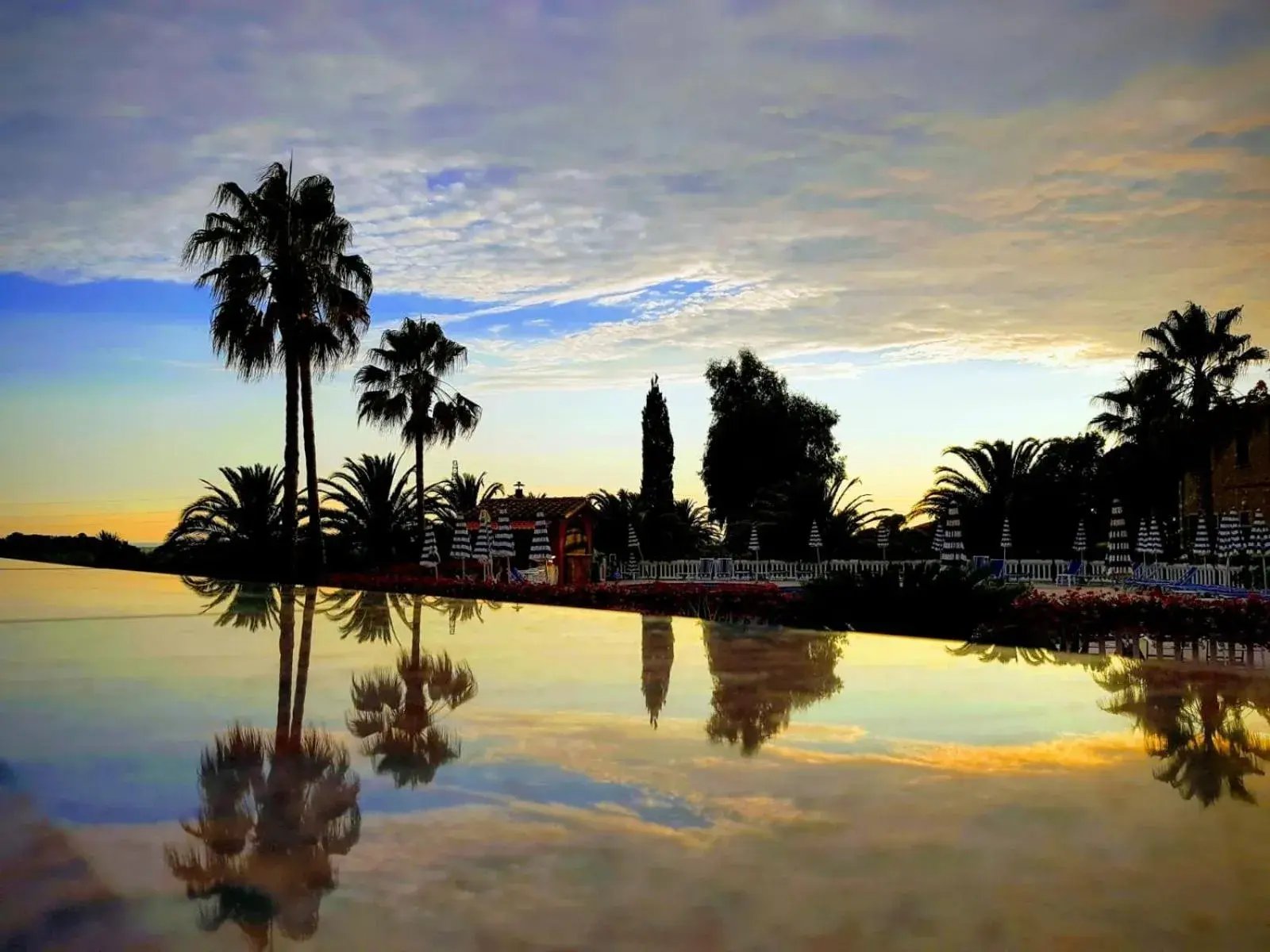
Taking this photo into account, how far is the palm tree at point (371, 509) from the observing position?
27562mm

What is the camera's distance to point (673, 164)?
1728cm

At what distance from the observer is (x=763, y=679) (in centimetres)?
647

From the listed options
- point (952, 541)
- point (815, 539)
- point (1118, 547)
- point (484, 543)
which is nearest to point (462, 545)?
point (484, 543)

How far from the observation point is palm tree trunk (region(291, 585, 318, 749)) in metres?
5.02

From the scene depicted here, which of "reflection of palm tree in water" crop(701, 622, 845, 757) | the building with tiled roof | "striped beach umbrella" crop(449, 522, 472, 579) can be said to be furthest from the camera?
the building with tiled roof

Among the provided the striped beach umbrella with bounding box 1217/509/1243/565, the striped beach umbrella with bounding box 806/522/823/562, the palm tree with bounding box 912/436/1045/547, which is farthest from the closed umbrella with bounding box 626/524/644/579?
the striped beach umbrella with bounding box 1217/509/1243/565

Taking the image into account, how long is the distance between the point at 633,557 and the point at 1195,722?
78.7 feet

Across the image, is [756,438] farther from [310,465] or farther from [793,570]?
[310,465]

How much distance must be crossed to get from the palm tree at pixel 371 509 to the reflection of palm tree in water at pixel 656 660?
17887mm

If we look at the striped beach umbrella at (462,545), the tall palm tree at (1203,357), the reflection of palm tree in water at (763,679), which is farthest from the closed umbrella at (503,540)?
the tall palm tree at (1203,357)

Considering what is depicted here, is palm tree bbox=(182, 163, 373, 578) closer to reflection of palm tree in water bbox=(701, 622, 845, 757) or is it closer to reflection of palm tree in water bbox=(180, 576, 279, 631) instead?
reflection of palm tree in water bbox=(180, 576, 279, 631)

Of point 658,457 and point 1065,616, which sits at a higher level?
point 658,457

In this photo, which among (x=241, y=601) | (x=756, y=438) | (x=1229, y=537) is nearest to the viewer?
(x=241, y=601)

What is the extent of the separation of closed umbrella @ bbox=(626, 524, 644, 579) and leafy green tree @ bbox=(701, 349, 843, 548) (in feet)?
60.5
